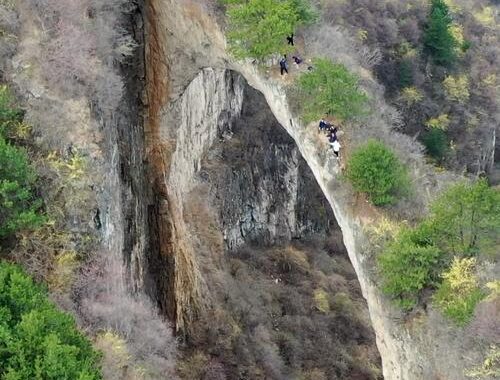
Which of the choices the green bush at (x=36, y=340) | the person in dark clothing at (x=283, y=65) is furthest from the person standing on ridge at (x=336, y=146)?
the green bush at (x=36, y=340)

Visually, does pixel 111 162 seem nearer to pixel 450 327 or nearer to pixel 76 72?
pixel 76 72

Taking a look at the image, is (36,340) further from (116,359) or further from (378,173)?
(378,173)

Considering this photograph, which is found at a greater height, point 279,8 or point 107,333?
point 279,8

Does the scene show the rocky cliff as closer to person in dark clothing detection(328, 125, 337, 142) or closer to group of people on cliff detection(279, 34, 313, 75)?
person in dark clothing detection(328, 125, 337, 142)

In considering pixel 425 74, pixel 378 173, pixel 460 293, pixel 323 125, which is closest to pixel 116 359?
pixel 460 293

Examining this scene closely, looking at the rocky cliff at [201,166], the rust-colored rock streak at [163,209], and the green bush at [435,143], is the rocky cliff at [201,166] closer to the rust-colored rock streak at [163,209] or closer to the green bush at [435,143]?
the rust-colored rock streak at [163,209]

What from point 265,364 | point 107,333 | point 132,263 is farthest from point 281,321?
point 107,333
